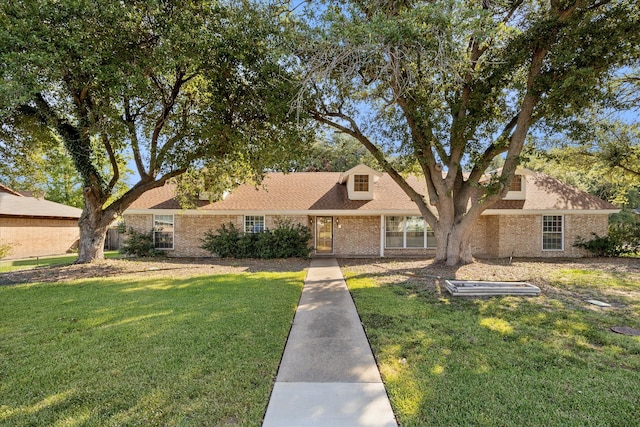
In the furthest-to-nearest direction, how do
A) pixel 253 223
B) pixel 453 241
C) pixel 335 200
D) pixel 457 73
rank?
pixel 335 200, pixel 253 223, pixel 453 241, pixel 457 73

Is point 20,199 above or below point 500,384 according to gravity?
above

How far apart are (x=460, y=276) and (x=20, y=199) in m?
24.4

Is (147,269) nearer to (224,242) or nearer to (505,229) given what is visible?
(224,242)

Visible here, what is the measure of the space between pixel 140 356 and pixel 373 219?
43.1 feet

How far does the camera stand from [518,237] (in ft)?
51.2

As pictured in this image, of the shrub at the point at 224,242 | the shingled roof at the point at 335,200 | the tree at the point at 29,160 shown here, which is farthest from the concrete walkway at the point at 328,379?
the tree at the point at 29,160

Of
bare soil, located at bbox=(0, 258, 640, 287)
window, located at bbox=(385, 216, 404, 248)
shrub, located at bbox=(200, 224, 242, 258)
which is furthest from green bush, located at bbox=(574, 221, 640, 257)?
shrub, located at bbox=(200, 224, 242, 258)

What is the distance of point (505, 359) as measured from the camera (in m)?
4.04

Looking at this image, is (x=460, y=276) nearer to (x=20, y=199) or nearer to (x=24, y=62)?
(x=24, y=62)

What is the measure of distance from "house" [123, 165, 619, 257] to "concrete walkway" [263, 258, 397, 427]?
10.1 metres

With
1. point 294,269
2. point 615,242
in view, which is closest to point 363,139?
point 294,269

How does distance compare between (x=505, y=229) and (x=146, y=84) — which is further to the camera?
(x=505, y=229)

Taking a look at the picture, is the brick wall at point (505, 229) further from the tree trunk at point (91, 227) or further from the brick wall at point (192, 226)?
the tree trunk at point (91, 227)

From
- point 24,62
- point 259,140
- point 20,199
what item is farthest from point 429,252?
point 20,199
